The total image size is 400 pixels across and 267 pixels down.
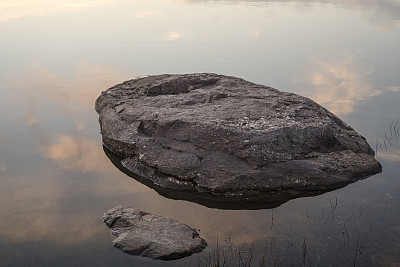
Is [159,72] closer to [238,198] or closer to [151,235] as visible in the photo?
[238,198]

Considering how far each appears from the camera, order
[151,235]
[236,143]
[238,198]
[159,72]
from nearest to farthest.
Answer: [151,235]
[238,198]
[236,143]
[159,72]

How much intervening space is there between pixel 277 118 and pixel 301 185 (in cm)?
146

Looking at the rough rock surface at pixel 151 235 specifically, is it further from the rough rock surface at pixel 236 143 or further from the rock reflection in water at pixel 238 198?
the rough rock surface at pixel 236 143

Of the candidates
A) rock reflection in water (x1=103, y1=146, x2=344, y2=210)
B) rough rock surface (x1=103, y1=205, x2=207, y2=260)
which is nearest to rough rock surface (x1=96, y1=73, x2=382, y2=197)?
rock reflection in water (x1=103, y1=146, x2=344, y2=210)

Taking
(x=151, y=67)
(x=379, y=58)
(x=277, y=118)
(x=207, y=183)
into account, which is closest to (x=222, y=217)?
(x=207, y=183)

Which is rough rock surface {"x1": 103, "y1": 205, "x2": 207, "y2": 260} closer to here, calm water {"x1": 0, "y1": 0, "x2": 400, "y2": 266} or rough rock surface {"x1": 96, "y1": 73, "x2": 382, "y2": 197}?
calm water {"x1": 0, "y1": 0, "x2": 400, "y2": 266}

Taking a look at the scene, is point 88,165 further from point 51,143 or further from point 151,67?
point 151,67

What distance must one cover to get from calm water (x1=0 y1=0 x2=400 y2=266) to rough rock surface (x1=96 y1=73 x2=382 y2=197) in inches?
14.7

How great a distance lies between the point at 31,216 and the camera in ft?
23.1

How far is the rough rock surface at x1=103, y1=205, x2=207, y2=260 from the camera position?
6020mm

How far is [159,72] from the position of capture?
49.2ft

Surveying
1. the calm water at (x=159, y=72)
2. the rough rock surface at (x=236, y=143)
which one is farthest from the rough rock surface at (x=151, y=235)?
A: the rough rock surface at (x=236, y=143)

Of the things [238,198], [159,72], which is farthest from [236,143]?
[159,72]

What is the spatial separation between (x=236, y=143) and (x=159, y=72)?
7.54m
